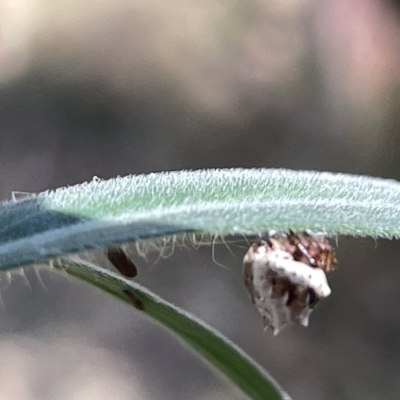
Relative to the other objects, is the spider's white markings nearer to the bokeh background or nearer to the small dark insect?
the small dark insect

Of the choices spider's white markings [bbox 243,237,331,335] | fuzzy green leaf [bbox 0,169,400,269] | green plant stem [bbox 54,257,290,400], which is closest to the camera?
fuzzy green leaf [bbox 0,169,400,269]

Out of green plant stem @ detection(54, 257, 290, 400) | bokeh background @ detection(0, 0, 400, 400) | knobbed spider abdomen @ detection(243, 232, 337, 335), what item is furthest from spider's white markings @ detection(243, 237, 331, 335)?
bokeh background @ detection(0, 0, 400, 400)

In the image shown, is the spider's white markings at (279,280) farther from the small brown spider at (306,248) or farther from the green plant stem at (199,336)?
the green plant stem at (199,336)

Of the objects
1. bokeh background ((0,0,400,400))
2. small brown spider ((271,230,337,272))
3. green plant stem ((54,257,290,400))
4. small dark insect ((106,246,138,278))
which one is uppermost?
bokeh background ((0,0,400,400))

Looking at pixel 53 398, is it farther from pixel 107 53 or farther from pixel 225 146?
pixel 107 53

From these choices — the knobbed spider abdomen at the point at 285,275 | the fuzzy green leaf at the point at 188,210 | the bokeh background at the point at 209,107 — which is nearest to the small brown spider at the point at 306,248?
the knobbed spider abdomen at the point at 285,275

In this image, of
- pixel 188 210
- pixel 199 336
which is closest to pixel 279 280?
pixel 199 336
